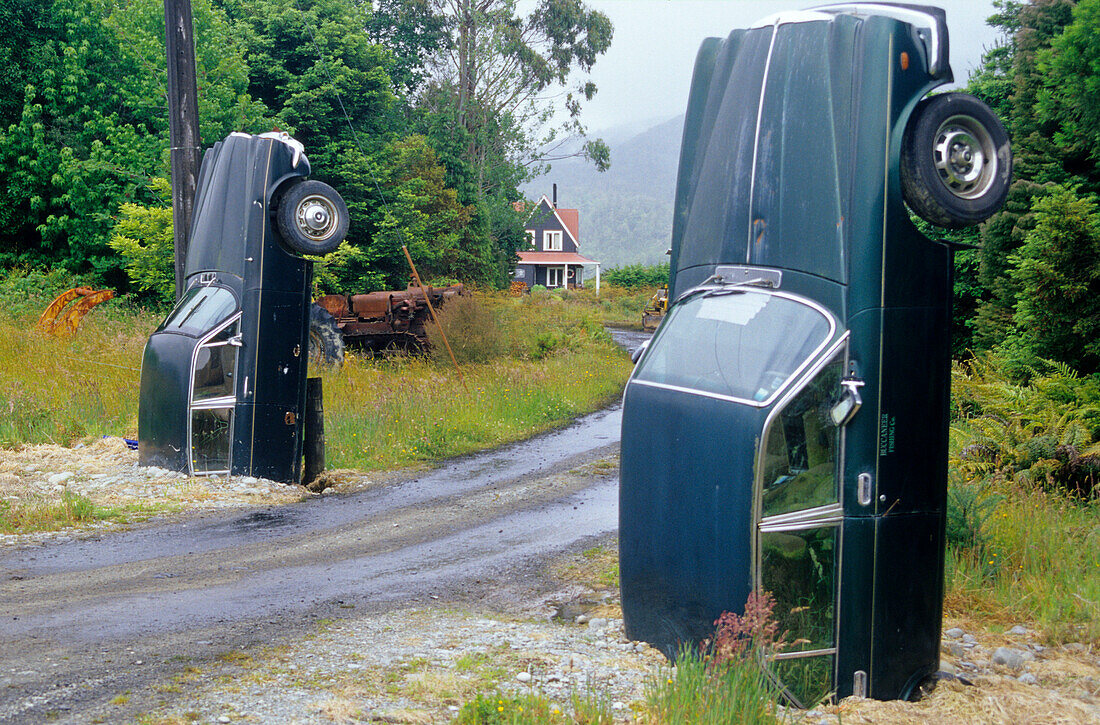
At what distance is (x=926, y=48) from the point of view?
4.72m

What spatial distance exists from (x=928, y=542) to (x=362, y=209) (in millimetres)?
28506

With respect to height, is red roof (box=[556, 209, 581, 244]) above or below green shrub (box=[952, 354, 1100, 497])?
above

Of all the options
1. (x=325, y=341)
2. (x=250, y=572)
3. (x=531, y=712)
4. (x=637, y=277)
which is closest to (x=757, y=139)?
(x=531, y=712)

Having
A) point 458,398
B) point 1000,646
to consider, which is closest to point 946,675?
point 1000,646

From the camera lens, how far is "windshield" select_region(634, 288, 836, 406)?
4582 mm

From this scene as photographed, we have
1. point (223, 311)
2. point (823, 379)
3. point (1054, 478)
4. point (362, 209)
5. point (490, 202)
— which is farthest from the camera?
point (490, 202)

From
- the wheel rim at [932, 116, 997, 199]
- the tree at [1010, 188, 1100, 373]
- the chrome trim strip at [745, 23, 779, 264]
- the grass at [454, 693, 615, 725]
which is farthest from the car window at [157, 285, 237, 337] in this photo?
the tree at [1010, 188, 1100, 373]

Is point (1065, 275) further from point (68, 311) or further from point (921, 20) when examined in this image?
point (68, 311)

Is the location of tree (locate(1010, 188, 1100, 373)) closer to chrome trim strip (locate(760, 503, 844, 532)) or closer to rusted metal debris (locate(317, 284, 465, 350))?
chrome trim strip (locate(760, 503, 844, 532))

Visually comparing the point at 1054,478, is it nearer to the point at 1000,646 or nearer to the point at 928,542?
the point at 1000,646

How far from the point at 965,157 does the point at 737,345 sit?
4.96 ft

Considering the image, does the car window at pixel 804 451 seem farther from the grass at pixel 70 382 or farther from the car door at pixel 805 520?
the grass at pixel 70 382

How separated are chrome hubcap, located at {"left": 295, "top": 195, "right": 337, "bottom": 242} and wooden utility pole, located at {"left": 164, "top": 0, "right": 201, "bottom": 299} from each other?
257 centimetres

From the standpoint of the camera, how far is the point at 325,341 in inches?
746
